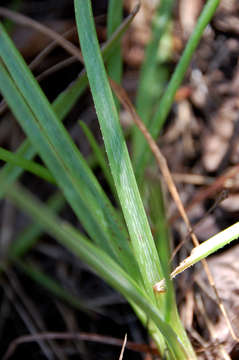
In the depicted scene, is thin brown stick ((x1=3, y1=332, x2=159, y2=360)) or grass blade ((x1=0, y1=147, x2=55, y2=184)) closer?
grass blade ((x1=0, y1=147, x2=55, y2=184))

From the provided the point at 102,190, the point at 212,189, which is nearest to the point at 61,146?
the point at 102,190

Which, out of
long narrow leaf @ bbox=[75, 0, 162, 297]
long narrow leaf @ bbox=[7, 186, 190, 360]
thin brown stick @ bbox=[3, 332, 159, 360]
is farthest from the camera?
thin brown stick @ bbox=[3, 332, 159, 360]

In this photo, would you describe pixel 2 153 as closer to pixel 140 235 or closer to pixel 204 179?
pixel 140 235

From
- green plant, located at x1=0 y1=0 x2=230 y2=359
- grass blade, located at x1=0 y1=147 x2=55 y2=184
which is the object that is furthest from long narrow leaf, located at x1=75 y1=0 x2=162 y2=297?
grass blade, located at x1=0 y1=147 x2=55 y2=184

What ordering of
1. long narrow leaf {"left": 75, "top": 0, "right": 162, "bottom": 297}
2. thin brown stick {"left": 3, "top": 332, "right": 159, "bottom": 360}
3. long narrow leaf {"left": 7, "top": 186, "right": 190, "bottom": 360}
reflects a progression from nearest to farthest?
long narrow leaf {"left": 7, "top": 186, "right": 190, "bottom": 360} → long narrow leaf {"left": 75, "top": 0, "right": 162, "bottom": 297} → thin brown stick {"left": 3, "top": 332, "right": 159, "bottom": 360}

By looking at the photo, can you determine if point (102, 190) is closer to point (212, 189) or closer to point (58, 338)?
point (212, 189)

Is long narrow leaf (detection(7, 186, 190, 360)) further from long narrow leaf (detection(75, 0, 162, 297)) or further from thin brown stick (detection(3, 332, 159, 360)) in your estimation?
thin brown stick (detection(3, 332, 159, 360))

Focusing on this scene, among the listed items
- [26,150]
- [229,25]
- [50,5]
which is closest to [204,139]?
[229,25]

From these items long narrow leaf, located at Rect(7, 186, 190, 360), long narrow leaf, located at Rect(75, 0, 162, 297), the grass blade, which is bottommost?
long narrow leaf, located at Rect(7, 186, 190, 360)

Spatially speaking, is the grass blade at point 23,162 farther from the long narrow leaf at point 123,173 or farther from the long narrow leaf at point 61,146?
the long narrow leaf at point 123,173
